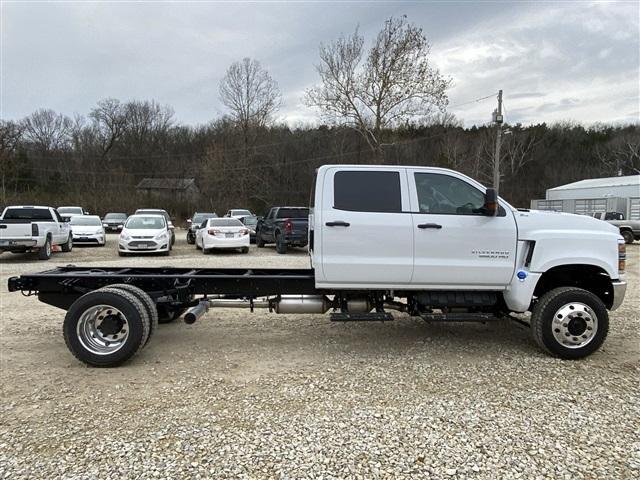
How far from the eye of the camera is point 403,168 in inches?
207

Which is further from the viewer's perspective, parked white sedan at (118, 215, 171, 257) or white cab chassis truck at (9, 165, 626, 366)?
parked white sedan at (118, 215, 171, 257)

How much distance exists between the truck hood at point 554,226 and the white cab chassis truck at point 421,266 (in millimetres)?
12

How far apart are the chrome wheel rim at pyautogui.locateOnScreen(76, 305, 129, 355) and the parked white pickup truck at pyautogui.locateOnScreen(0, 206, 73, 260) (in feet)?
38.2

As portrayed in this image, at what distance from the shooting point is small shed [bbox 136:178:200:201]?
2031 inches

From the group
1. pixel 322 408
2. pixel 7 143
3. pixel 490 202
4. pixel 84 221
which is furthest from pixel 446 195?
pixel 7 143

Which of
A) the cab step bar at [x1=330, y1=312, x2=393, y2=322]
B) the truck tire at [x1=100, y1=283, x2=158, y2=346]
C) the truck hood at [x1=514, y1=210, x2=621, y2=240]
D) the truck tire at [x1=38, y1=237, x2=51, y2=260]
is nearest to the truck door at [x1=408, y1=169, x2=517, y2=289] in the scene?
the truck hood at [x1=514, y1=210, x2=621, y2=240]

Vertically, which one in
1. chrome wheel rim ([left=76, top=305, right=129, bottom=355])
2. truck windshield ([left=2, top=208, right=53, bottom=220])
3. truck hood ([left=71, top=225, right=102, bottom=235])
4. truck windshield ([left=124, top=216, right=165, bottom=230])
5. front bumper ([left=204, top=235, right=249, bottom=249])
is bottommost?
chrome wheel rim ([left=76, top=305, right=129, bottom=355])

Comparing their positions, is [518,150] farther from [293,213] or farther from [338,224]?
[338,224]

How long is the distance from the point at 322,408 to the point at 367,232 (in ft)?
6.42

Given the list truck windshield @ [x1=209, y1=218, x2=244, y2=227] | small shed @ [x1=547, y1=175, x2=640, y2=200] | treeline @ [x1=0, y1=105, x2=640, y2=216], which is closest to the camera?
truck windshield @ [x1=209, y1=218, x2=244, y2=227]

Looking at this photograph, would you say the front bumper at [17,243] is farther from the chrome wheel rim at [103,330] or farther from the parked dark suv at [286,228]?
the chrome wheel rim at [103,330]

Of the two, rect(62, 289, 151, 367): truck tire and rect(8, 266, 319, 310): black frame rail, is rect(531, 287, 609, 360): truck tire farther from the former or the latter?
rect(62, 289, 151, 367): truck tire

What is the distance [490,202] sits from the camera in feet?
15.9

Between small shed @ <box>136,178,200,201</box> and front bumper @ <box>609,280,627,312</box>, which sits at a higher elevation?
small shed @ <box>136,178,200,201</box>
